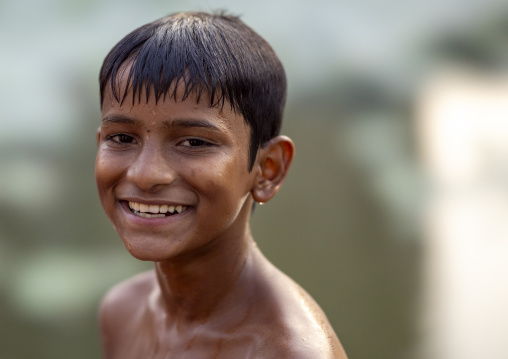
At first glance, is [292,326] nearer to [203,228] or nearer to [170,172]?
[203,228]

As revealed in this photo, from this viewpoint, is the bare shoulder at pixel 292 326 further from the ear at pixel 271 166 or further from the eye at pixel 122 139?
the eye at pixel 122 139

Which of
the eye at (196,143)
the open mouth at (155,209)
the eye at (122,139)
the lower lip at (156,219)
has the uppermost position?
the eye at (196,143)

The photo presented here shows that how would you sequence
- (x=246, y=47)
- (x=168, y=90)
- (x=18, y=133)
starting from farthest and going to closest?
(x=18, y=133) < (x=246, y=47) < (x=168, y=90)

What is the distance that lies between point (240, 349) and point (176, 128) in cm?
37

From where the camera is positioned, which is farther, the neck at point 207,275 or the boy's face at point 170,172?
the neck at point 207,275

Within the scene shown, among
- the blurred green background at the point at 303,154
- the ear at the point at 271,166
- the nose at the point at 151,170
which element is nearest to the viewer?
the nose at the point at 151,170

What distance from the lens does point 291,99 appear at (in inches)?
77.9

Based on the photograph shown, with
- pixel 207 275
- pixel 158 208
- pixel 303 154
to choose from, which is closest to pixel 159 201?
pixel 158 208

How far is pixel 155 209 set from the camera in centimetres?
91

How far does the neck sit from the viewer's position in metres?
1.03

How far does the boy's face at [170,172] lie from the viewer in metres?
0.87

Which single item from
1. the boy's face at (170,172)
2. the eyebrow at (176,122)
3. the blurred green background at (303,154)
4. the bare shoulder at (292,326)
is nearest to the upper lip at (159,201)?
the boy's face at (170,172)

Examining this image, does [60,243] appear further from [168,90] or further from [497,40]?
[497,40]

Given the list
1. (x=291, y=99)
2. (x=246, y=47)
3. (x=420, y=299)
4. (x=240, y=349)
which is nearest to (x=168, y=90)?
(x=246, y=47)
